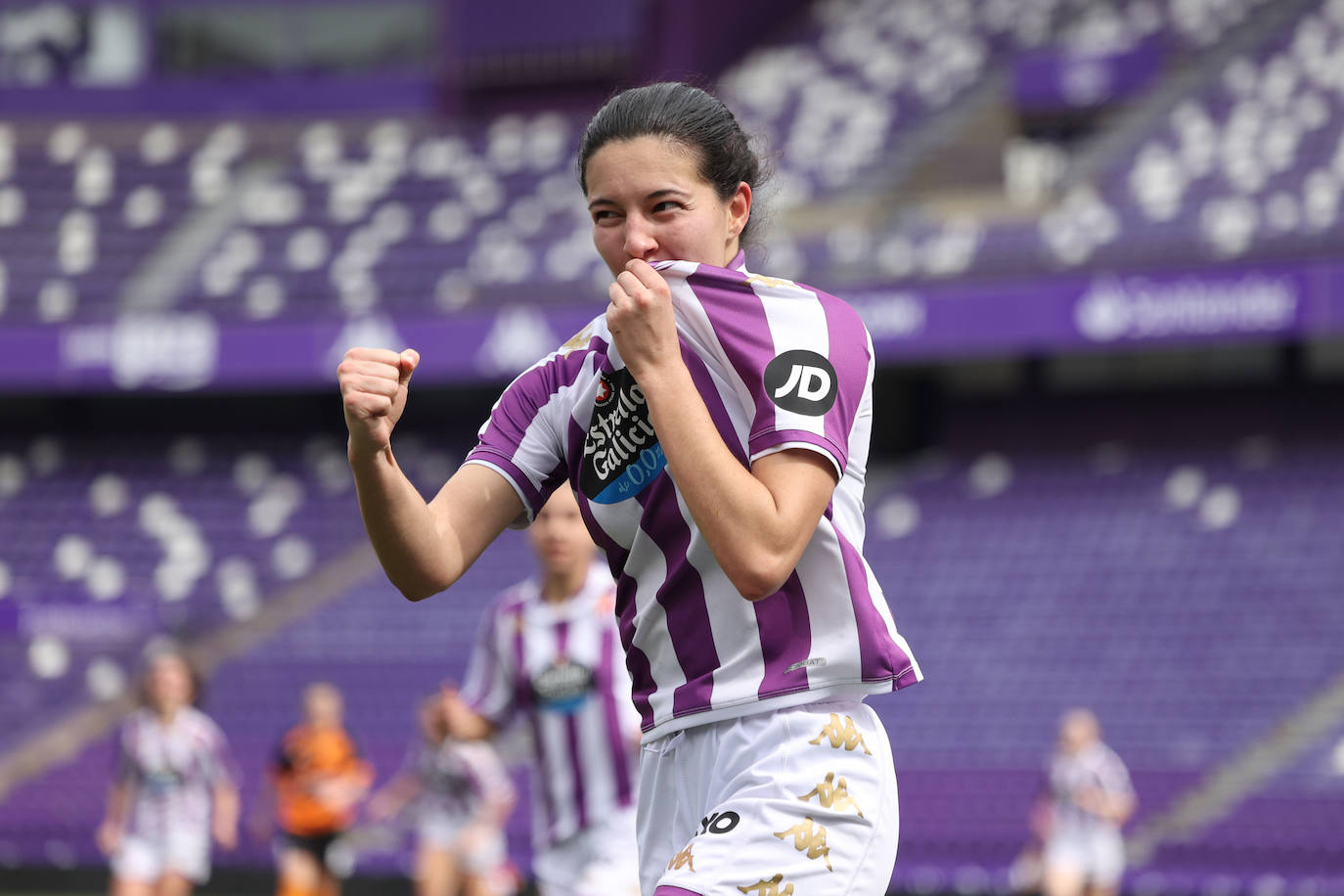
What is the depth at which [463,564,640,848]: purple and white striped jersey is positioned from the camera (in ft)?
19.9

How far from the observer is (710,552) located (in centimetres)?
255

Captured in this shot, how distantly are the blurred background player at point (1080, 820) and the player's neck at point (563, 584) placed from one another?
23.4 ft

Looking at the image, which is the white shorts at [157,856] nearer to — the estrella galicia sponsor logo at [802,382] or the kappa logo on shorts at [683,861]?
the kappa logo on shorts at [683,861]

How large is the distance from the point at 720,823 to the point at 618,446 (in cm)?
61

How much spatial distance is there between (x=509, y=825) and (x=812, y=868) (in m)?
13.7

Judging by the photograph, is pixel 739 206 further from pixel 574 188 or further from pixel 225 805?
pixel 574 188


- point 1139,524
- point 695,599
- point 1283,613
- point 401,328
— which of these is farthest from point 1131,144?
point 695,599

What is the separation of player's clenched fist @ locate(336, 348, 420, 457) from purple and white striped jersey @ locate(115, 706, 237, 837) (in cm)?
896

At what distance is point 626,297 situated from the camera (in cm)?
240

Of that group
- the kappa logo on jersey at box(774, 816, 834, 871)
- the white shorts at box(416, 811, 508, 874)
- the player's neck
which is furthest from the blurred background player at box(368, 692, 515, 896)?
the kappa logo on jersey at box(774, 816, 834, 871)

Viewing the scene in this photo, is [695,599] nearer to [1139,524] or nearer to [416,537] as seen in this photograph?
[416,537]

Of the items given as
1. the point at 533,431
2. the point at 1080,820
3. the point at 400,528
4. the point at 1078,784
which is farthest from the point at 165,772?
the point at 400,528

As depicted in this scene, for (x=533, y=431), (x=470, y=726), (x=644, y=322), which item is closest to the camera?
(x=644, y=322)

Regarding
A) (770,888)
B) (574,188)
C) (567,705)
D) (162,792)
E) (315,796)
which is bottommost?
(770,888)
